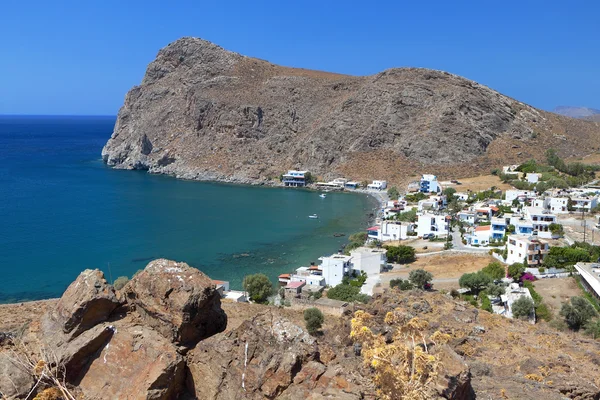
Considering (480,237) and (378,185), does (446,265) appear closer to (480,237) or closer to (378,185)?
(480,237)

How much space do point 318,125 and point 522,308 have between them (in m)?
81.2

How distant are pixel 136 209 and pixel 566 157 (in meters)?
71.9

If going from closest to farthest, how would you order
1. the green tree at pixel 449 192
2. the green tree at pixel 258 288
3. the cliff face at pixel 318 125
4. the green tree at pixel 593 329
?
the green tree at pixel 593 329 → the green tree at pixel 258 288 → the green tree at pixel 449 192 → the cliff face at pixel 318 125

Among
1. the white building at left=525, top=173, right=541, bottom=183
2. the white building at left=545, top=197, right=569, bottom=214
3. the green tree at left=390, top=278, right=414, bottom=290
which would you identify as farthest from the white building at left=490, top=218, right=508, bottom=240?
the white building at left=525, top=173, right=541, bottom=183

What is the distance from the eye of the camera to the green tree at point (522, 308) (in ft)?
79.5

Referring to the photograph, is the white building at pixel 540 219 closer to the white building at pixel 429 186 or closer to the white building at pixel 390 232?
the white building at pixel 390 232

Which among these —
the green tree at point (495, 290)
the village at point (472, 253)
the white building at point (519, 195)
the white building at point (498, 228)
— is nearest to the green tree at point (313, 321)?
the village at point (472, 253)

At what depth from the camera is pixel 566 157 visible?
289ft


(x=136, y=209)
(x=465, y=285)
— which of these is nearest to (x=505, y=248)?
(x=465, y=285)

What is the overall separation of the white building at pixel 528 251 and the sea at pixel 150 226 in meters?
15.4

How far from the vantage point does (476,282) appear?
30.5 meters

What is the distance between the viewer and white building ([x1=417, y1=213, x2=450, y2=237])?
157ft

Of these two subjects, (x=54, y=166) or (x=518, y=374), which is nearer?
(x=518, y=374)

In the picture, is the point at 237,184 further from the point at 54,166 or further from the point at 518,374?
the point at 518,374
